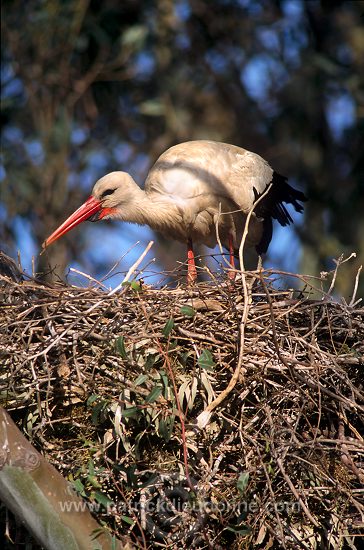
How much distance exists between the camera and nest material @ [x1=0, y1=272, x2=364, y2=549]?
391cm

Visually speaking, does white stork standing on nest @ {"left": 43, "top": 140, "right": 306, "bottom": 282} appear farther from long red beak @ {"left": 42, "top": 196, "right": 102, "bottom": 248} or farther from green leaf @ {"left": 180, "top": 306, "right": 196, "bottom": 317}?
green leaf @ {"left": 180, "top": 306, "right": 196, "bottom": 317}

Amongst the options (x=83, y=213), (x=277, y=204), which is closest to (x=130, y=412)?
(x=83, y=213)

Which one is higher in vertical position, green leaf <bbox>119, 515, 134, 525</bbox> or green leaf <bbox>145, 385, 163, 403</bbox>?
green leaf <bbox>145, 385, 163, 403</bbox>

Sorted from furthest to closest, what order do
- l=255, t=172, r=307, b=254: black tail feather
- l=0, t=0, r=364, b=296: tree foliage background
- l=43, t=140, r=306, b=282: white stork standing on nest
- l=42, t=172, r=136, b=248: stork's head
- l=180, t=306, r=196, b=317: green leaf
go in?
l=0, t=0, r=364, b=296: tree foliage background, l=255, t=172, r=307, b=254: black tail feather, l=42, t=172, r=136, b=248: stork's head, l=43, t=140, r=306, b=282: white stork standing on nest, l=180, t=306, r=196, b=317: green leaf

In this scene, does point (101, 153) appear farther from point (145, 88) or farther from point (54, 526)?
point (54, 526)

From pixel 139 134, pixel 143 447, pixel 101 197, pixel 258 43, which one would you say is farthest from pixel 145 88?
pixel 143 447

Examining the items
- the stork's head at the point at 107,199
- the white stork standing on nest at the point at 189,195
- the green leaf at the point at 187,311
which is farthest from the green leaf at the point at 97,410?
the stork's head at the point at 107,199

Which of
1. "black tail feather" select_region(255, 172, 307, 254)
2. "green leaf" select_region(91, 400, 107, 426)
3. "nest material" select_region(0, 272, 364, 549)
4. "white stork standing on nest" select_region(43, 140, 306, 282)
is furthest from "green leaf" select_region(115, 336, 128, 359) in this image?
"black tail feather" select_region(255, 172, 307, 254)

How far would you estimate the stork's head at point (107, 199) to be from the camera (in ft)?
20.2

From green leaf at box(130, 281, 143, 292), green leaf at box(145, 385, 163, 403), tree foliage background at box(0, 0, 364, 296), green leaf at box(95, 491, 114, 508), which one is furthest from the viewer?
tree foliage background at box(0, 0, 364, 296)

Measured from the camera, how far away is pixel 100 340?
4.16 m

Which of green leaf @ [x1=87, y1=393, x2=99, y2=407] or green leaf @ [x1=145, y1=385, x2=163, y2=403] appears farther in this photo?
green leaf @ [x1=87, y1=393, x2=99, y2=407]

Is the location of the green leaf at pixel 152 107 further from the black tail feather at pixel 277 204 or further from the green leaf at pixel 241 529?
the green leaf at pixel 241 529

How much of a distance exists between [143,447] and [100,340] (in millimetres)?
524
